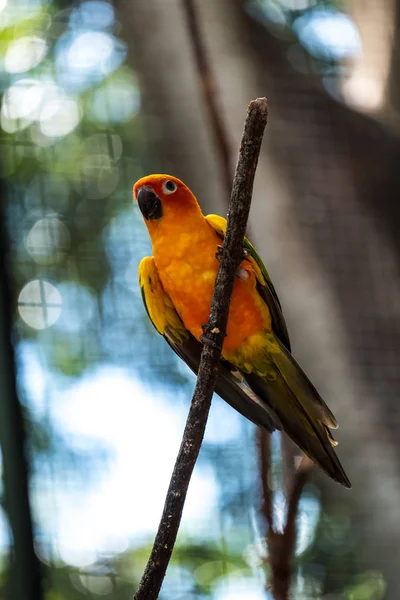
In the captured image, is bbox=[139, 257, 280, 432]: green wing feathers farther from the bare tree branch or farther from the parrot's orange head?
the bare tree branch

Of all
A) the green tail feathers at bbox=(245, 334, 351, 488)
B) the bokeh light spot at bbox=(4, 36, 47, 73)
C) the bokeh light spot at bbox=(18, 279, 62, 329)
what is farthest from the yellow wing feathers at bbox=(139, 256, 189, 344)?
the bokeh light spot at bbox=(4, 36, 47, 73)

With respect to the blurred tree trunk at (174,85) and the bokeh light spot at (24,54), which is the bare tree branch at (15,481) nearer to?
the blurred tree trunk at (174,85)

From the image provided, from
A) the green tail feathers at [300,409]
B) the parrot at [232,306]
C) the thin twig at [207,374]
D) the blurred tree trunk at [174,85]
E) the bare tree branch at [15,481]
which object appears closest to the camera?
the thin twig at [207,374]

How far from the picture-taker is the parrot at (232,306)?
178 centimetres

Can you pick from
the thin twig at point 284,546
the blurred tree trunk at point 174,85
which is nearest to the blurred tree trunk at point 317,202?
the blurred tree trunk at point 174,85

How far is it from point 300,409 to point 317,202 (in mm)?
1012

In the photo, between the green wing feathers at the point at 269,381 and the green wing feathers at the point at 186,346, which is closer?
the green wing feathers at the point at 269,381

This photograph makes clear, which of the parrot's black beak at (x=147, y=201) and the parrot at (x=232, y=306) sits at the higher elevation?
the parrot's black beak at (x=147, y=201)

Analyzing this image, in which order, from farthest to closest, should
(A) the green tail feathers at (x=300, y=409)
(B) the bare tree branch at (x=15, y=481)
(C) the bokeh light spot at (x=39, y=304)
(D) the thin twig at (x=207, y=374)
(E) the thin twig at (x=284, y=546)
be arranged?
(C) the bokeh light spot at (x=39, y=304) < (B) the bare tree branch at (x=15, y=481) < (A) the green tail feathers at (x=300, y=409) < (E) the thin twig at (x=284, y=546) < (D) the thin twig at (x=207, y=374)

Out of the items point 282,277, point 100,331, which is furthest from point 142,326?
point 282,277

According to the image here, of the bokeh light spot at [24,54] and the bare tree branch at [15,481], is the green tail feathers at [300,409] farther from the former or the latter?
the bokeh light spot at [24,54]

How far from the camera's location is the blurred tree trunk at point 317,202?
2273 mm

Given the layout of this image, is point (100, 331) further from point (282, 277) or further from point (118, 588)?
point (118, 588)

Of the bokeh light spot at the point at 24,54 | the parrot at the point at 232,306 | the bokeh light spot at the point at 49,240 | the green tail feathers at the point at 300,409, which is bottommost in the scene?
the green tail feathers at the point at 300,409
